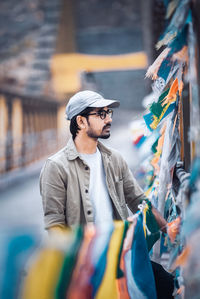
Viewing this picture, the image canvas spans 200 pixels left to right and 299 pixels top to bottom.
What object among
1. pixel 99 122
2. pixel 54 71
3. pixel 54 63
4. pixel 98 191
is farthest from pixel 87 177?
pixel 54 63

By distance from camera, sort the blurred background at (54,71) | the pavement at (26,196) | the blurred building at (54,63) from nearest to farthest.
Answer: the pavement at (26,196) → the blurred background at (54,71) → the blurred building at (54,63)

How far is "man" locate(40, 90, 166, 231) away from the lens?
2074 millimetres

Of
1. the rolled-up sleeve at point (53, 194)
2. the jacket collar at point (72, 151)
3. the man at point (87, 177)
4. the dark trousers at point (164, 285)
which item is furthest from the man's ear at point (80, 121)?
the dark trousers at point (164, 285)

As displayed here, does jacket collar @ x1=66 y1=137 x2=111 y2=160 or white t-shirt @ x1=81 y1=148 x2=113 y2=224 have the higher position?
jacket collar @ x1=66 y1=137 x2=111 y2=160

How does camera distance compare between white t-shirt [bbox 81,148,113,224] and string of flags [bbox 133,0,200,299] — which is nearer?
string of flags [bbox 133,0,200,299]

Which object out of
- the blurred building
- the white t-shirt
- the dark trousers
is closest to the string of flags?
the dark trousers

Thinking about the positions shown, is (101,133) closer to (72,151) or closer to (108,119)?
(108,119)

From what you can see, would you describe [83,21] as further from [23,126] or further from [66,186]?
[66,186]

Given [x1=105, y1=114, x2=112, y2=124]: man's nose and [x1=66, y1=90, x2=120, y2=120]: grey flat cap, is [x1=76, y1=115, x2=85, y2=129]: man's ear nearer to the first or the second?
[x1=66, y1=90, x2=120, y2=120]: grey flat cap

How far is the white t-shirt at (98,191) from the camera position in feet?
6.99

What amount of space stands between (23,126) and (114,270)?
33.5ft

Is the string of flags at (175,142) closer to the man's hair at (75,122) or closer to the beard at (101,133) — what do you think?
the beard at (101,133)

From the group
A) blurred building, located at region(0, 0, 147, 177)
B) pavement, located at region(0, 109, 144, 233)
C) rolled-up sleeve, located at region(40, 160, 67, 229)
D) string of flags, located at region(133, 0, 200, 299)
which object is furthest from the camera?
blurred building, located at region(0, 0, 147, 177)

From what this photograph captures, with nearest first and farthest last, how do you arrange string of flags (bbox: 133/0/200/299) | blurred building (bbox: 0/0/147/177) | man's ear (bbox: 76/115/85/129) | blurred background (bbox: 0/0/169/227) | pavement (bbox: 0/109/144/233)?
string of flags (bbox: 133/0/200/299), man's ear (bbox: 76/115/85/129), pavement (bbox: 0/109/144/233), blurred background (bbox: 0/0/169/227), blurred building (bbox: 0/0/147/177)
